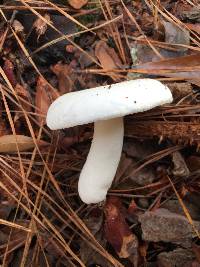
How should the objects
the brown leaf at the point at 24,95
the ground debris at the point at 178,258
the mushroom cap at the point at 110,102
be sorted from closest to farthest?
the mushroom cap at the point at 110,102 → the ground debris at the point at 178,258 → the brown leaf at the point at 24,95

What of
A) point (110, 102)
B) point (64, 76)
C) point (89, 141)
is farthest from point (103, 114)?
point (64, 76)

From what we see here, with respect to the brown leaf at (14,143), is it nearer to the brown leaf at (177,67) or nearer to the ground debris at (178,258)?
the brown leaf at (177,67)

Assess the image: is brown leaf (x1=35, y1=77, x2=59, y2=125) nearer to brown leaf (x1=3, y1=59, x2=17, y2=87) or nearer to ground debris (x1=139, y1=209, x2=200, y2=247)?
brown leaf (x1=3, y1=59, x2=17, y2=87)

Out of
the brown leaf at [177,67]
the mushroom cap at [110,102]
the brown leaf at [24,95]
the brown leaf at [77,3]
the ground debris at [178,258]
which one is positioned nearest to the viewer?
the mushroom cap at [110,102]

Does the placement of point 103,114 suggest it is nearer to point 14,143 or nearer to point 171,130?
point 171,130

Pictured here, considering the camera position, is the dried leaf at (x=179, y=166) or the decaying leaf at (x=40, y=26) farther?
the decaying leaf at (x=40, y=26)

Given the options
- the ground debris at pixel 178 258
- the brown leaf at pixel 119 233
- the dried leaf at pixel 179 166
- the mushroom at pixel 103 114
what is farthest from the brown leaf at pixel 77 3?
the ground debris at pixel 178 258

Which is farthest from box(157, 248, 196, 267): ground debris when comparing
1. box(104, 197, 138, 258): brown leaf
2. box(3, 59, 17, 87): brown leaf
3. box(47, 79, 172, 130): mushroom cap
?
box(3, 59, 17, 87): brown leaf
